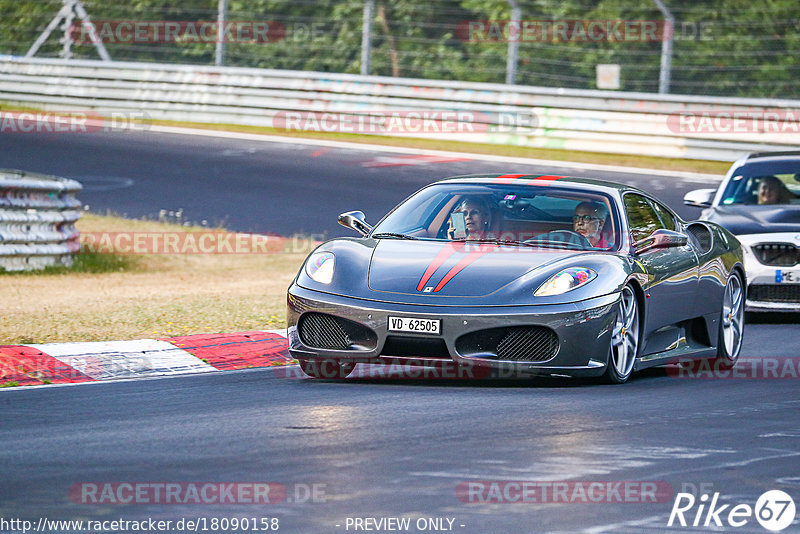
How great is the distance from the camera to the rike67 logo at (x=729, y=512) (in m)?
5.01

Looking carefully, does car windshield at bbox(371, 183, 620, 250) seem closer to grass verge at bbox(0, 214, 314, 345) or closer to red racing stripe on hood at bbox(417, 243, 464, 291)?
red racing stripe on hood at bbox(417, 243, 464, 291)

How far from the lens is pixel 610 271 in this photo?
8172 mm

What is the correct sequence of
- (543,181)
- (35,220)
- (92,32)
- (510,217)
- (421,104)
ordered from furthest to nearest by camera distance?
(92,32) → (421,104) → (35,220) → (543,181) → (510,217)

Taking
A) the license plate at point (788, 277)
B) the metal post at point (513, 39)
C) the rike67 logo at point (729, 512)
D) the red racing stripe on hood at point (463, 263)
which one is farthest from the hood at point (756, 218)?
the metal post at point (513, 39)

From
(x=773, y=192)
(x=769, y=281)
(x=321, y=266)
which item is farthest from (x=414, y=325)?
(x=773, y=192)

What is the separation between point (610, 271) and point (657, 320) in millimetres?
809

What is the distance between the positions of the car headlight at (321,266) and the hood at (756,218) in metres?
4.96

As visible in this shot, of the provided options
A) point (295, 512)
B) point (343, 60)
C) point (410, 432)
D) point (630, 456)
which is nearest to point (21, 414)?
point (410, 432)

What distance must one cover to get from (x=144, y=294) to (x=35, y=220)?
6.70 feet

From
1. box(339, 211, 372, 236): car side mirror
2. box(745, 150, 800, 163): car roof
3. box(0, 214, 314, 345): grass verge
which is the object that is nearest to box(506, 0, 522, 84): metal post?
box(0, 214, 314, 345): grass verge

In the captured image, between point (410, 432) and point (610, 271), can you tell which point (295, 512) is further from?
point (610, 271)

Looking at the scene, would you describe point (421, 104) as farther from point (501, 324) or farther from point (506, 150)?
point (501, 324)

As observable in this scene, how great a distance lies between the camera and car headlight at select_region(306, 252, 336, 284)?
8.21m

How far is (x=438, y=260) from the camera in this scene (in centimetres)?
818
